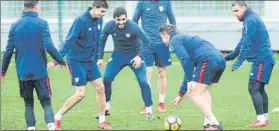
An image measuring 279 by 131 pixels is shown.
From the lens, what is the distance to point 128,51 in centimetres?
1352

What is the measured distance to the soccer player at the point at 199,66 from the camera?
38.0 feet

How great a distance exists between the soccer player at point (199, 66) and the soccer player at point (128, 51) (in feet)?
4.60

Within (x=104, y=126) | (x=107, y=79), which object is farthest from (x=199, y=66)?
(x=107, y=79)

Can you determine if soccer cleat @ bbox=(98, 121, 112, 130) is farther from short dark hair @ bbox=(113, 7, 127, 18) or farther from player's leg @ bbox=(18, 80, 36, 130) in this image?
short dark hair @ bbox=(113, 7, 127, 18)

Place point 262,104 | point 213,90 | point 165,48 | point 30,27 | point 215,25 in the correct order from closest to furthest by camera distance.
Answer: point 30,27 → point 262,104 → point 165,48 → point 213,90 → point 215,25

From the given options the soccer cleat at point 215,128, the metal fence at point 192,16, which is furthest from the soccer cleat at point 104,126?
the metal fence at point 192,16

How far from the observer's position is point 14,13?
2758cm

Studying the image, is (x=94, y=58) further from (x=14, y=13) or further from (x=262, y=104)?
(x=14, y=13)

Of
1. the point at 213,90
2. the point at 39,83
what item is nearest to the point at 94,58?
the point at 39,83

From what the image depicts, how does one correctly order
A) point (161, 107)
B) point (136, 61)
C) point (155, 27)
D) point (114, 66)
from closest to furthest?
point (136, 61)
point (114, 66)
point (161, 107)
point (155, 27)

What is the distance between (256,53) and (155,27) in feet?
12.1

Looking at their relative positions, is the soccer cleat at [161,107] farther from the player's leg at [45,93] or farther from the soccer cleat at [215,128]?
the player's leg at [45,93]

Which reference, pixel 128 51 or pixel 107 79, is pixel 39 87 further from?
pixel 128 51

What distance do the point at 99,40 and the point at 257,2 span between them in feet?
51.0
